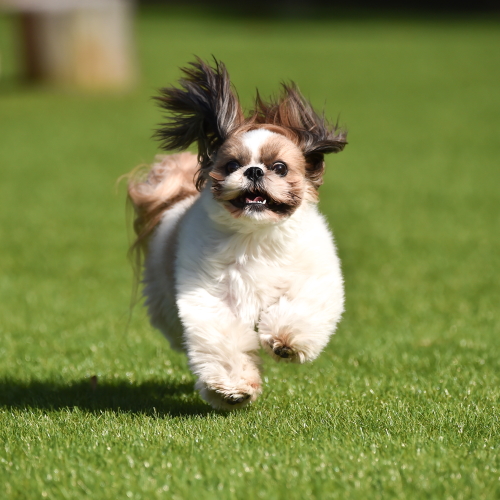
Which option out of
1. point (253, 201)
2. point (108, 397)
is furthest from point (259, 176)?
point (108, 397)

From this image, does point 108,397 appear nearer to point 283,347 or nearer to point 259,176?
point 283,347

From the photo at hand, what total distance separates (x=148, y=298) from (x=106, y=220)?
628 centimetres

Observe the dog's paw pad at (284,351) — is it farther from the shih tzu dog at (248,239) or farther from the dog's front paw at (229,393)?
the dog's front paw at (229,393)

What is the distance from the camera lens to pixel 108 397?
5.37 m

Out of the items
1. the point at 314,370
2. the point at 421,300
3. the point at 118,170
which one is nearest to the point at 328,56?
the point at 118,170

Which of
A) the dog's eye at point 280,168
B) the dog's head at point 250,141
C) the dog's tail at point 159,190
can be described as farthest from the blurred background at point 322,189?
the dog's eye at point 280,168

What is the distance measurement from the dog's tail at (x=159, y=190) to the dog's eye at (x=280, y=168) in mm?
1194

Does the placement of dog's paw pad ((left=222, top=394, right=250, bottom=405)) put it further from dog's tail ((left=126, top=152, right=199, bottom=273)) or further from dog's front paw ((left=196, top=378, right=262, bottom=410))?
dog's tail ((left=126, top=152, right=199, bottom=273))

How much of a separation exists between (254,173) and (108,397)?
1.82 meters

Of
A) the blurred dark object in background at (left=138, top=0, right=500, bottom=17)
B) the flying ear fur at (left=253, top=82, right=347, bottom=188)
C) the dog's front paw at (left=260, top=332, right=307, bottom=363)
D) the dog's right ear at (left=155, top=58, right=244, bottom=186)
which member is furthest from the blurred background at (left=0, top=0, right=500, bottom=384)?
the blurred dark object in background at (left=138, top=0, right=500, bottom=17)

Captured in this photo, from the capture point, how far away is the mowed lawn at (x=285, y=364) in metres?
3.90

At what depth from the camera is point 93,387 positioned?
5582 mm

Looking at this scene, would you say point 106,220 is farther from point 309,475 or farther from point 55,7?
point 55,7

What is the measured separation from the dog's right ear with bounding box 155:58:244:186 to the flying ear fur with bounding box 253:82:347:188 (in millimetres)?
182
